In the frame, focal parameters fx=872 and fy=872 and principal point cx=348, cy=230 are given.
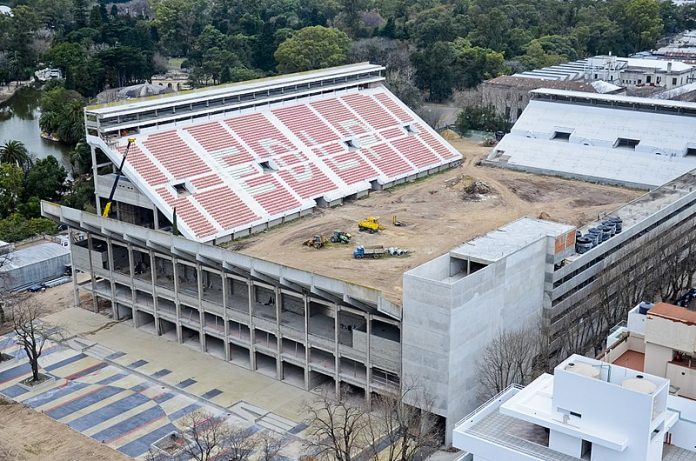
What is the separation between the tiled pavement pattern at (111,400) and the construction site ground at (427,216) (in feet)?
33.1

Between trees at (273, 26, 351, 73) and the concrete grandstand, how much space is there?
41250 millimetres

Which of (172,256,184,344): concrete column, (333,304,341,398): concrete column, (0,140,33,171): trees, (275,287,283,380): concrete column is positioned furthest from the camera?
(0,140,33,171): trees

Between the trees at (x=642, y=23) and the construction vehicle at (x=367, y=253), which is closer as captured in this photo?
the construction vehicle at (x=367, y=253)

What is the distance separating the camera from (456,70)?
117 metres

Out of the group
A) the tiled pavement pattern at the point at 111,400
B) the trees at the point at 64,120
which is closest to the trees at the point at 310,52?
the trees at the point at 64,120

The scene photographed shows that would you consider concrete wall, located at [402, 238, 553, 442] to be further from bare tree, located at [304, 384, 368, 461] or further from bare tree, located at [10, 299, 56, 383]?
bare tree, located at [10, 299, 56, 383]

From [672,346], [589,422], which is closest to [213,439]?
[589,422]

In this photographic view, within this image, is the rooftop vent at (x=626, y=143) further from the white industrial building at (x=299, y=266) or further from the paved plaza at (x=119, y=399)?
the paved plaza at (x=119, y=399)

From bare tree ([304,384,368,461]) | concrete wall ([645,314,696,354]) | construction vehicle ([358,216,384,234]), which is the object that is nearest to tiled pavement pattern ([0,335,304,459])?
bare tree ([304,384,368,461])

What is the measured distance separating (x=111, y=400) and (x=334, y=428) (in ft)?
41.1

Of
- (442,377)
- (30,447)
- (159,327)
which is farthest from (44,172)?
(442,377)

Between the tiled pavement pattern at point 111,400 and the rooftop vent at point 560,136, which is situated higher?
the rooftop vent at point 560,136

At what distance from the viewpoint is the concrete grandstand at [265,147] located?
57.3m

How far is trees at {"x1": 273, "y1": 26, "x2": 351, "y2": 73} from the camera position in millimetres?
120938
